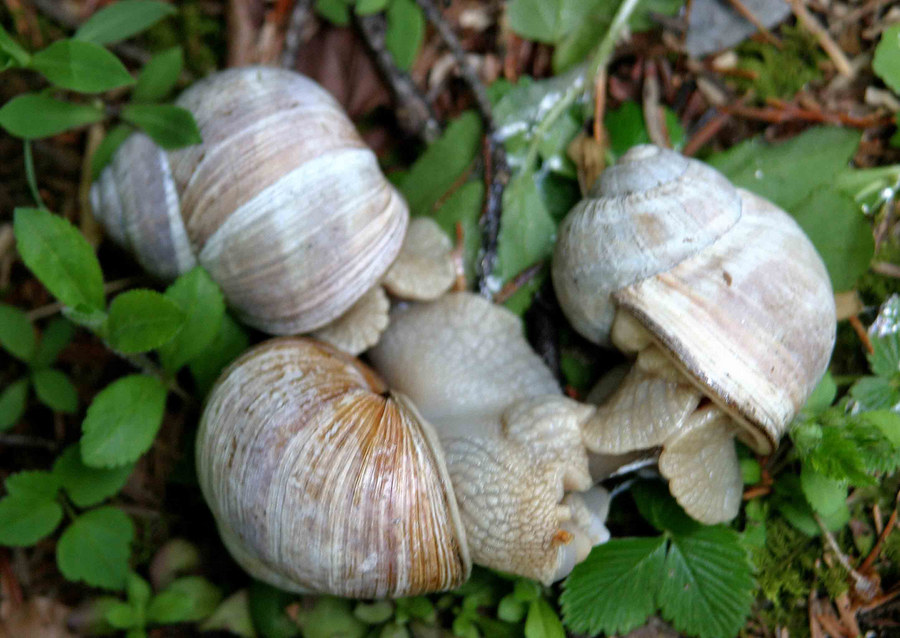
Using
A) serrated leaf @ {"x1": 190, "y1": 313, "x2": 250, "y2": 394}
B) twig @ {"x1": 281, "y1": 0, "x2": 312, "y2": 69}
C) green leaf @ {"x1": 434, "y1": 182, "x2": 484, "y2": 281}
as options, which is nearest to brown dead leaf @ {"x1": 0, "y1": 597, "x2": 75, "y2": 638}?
serrated leaf @ {"x1": 190, "y1": 313, "x2": 250, "y2": 394}

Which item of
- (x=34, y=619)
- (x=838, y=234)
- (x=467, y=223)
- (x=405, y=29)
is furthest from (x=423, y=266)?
(x=34, y=619)

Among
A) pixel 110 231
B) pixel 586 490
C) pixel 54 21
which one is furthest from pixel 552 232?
pixel 54 21

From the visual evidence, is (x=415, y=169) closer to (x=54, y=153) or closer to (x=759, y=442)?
(x=54, y=153)

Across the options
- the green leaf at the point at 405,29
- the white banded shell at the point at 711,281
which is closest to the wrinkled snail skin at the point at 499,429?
the white banded shell at the point at 711,281

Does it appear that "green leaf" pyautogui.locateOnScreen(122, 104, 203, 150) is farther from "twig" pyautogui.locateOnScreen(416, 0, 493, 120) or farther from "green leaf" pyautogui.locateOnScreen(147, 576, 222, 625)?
"green leaf" pyautogui.locateOnScreen(147, 576, 222, 625)

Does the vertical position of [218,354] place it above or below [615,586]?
above

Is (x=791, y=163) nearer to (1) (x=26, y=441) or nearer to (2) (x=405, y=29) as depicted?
(2) (x=405, y=29)

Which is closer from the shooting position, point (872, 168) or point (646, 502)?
point (646, 502)
